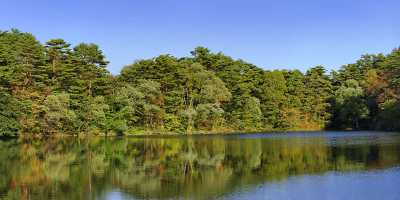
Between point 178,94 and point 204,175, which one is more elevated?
point 178,94

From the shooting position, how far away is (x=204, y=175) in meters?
22.9

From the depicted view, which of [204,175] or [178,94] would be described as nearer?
[204,175]

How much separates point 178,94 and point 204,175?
43.3 meters

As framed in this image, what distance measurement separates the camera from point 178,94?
6588cm

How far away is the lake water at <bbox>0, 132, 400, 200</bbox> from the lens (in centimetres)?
1756

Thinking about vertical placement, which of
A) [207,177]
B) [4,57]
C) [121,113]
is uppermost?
[4,57]

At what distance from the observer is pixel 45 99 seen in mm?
56062

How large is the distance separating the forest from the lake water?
22078mm

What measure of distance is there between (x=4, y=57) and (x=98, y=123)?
13.3m

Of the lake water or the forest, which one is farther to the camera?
the forest

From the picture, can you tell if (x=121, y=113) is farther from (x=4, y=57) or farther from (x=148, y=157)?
(x=148, y=157)

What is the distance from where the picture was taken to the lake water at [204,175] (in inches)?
691

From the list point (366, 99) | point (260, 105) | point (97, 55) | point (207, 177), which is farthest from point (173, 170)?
point (366, 99)

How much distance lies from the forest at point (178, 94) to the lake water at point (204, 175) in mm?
22078
